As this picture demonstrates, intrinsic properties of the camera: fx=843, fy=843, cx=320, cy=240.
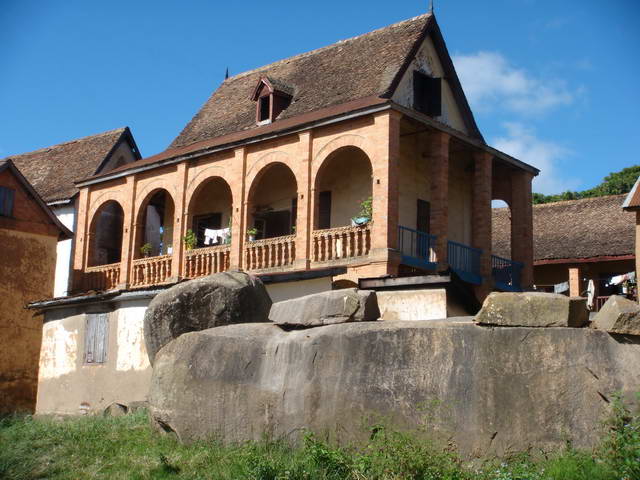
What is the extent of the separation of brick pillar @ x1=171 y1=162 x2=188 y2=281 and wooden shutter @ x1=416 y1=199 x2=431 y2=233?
6452 mm

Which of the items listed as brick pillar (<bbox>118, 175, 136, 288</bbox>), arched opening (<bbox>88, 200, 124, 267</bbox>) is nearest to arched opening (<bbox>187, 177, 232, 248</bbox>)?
brick pillar (<bbox>118, 175, 136, 288</bbox>)

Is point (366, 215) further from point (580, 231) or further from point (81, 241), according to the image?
point (580, 231)

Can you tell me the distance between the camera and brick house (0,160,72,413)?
74.5 feet

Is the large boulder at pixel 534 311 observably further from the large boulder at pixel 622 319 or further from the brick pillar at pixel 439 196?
the brick pillar at pixel 439 196

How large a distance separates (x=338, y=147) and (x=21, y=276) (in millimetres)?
10011

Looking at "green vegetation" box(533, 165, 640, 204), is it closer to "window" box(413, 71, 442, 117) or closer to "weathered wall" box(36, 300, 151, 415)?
"window" box(413, 71, 442, 117)

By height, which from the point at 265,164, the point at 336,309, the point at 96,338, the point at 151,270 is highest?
the point at 265,164

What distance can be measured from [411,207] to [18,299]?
1112 centimetres

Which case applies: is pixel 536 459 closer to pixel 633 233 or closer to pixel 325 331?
pixel 325 331

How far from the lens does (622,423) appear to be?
29.0 ft

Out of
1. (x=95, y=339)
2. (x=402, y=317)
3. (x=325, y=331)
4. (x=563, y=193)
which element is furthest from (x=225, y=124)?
(x=563, y=193)

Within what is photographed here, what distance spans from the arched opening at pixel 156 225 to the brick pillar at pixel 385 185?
819 cm

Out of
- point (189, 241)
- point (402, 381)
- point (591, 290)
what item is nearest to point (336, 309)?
point (402, 381)

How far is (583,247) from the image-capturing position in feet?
92.0
